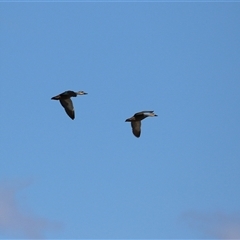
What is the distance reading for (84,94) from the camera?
7850cm

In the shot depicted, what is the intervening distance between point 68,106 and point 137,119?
13.2 feet

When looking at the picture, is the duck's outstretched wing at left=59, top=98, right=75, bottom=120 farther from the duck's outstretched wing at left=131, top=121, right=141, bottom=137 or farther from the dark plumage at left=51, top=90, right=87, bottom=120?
the duck's outstretched wing at left=131, top=121, right=141, bottom=137

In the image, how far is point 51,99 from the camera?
7669 centimetres

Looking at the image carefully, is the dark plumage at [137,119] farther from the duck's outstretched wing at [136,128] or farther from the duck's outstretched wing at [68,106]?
the duck's outstretched wing at [68,106]

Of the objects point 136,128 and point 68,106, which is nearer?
point 68,106

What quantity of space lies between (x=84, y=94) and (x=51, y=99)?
2.58 meters

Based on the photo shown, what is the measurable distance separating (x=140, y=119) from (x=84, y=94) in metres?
3.52

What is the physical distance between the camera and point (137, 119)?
257 feet

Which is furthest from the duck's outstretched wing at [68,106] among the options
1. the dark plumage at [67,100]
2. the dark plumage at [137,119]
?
the dark plumage at [137,119]

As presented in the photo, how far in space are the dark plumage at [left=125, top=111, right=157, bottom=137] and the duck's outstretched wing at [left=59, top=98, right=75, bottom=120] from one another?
3.21 metres

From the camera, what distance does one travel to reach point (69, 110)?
3063 inches

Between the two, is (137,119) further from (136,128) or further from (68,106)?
(68,106)

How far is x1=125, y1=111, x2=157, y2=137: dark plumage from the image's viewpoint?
7719 centimetres

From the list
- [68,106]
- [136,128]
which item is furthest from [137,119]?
[68,106]
